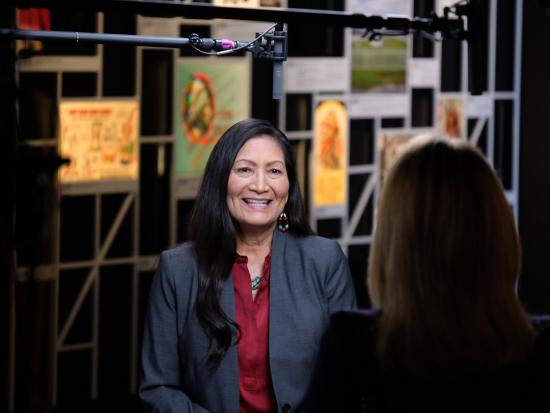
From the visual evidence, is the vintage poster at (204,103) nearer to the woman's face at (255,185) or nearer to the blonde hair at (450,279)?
the woman's face at (255,185)

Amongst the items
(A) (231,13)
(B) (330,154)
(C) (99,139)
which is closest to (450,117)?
(B) (330,154)

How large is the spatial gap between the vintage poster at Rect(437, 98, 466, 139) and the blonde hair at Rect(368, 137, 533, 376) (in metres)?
4.23

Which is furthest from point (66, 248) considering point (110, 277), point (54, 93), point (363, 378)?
point (363, 378)

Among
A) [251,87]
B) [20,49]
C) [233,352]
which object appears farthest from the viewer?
[251,87]

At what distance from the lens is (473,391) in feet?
6.21

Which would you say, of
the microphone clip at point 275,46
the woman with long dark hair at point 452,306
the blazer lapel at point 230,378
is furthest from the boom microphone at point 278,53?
the woman with long dark hair at point 452,306

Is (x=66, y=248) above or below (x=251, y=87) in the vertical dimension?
below

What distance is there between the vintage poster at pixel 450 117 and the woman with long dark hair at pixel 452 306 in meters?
4.22

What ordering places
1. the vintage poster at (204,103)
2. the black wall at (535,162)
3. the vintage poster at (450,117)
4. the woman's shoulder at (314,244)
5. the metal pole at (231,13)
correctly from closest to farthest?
the metal pole at (231,13)
the woman's shoulder at (314,244)
the vintage poster at (204,103)
the vintage poster at (450,117)
the black wall at (535,162)

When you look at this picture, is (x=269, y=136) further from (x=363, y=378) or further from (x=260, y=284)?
(x=363, y=378)

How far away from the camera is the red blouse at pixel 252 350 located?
2.83m

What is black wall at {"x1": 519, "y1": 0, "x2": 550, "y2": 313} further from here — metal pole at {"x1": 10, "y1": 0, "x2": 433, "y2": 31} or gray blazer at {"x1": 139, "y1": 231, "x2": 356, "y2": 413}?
gray blazer at {"x1": 139, "y1": 231, "x2": 356, "y2": 413}

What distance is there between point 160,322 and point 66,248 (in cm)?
206

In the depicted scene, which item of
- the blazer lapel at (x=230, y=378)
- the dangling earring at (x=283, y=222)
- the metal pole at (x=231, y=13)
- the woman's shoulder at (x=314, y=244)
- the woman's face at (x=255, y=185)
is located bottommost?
the blazer lapel at (x=230, y=378)
